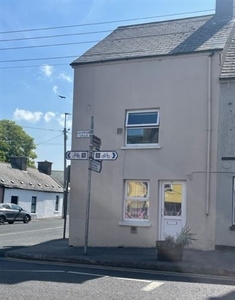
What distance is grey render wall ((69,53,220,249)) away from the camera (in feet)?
45.0

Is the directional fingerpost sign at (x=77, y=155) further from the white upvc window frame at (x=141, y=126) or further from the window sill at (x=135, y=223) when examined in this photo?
the window sill at (x=135, y=223)

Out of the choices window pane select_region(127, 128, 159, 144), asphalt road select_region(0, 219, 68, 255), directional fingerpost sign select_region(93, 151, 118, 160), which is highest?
window pane select_region(127, 128, 159, 144)

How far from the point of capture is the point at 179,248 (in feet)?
35.4

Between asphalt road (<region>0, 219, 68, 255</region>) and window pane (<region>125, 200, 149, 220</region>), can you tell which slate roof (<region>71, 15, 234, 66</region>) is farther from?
asphalt road (<region>0, 219, 68, 255</region>)

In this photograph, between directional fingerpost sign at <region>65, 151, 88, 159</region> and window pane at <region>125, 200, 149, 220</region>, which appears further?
window pane at <region>125, 200, 149, 220</region>

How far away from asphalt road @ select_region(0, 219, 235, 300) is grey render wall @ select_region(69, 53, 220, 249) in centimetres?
428

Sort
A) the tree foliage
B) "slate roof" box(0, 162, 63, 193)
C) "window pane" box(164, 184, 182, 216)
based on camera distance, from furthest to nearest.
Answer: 1. the tree foliage
2. "slate roof" box(0, 162, 63, 193)
3. "window pane" box(164, 184, 182, 216)

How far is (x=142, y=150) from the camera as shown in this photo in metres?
14.5

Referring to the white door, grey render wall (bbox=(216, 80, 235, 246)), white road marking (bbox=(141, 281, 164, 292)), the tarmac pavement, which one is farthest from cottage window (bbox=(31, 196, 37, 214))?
white road marking (bbox=(141, 281, 164, 292))

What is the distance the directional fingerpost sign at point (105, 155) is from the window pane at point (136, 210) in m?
2.96

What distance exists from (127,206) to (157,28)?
787cm

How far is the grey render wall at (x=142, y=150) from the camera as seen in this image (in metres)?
13.7

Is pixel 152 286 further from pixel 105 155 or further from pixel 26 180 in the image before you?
pixel 26 180

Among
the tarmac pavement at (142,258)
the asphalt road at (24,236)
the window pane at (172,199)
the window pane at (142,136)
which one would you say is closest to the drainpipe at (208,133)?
the window pane at (172,199)
